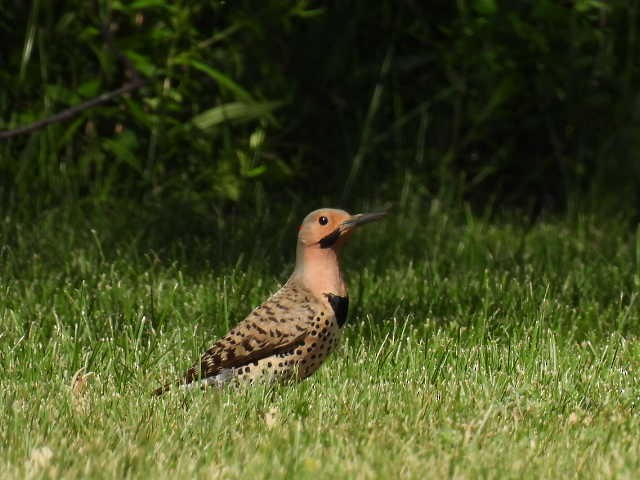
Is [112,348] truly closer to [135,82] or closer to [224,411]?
[224,411]

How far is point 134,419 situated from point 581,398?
1588 mm

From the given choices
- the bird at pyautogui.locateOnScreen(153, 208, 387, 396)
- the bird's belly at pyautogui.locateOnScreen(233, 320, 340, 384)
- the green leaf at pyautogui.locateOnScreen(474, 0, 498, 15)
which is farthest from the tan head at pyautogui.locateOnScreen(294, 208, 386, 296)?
the green leaf at pyautogui.locateOnScreen(474, 0, 498, 15)

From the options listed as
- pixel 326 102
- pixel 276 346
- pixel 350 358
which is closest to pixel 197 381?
pixel 276 346

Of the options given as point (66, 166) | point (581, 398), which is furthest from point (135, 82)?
point (581, 398)

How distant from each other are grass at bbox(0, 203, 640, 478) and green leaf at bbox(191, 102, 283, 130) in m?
0.74

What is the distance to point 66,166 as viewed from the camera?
28.1 feet

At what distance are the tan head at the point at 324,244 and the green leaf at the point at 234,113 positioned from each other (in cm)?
342

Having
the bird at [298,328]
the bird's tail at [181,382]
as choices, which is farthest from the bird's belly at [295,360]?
the bird's tail at [181,382]

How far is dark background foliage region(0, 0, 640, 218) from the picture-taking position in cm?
841

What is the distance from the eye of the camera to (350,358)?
5.38m

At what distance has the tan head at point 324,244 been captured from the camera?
495cm

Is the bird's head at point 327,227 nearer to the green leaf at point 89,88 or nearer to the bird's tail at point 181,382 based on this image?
the bird's tail at point 181,382

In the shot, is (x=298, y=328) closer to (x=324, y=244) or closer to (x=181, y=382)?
(x=324, y=244)

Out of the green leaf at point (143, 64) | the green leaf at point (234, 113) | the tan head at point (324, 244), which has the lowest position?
the green leaf at point (234, 113)
